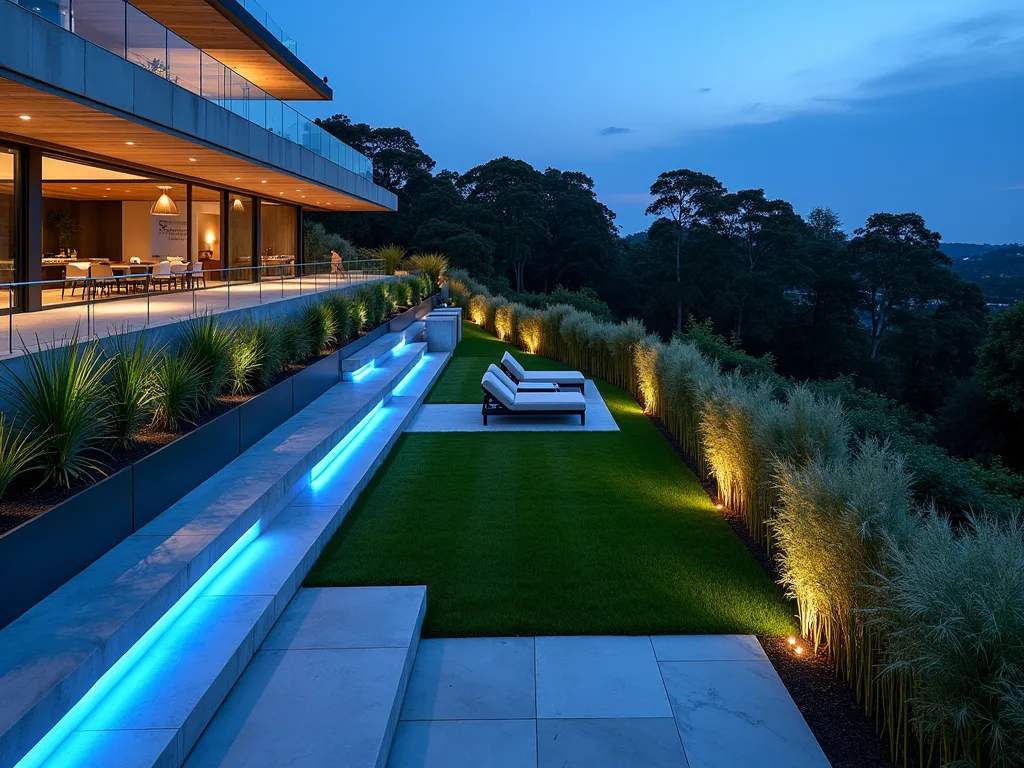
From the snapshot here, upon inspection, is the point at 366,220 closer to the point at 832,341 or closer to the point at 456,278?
the point at 456,278

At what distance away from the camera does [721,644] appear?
5395 millimetres

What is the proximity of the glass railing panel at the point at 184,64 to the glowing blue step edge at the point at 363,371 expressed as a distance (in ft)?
17.8

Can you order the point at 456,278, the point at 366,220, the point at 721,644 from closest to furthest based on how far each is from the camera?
the point at 721,644
the point at 456,278
the point at 366,220

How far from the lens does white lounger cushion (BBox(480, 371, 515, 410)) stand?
12.5m

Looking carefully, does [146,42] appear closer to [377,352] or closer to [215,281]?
[215,281]

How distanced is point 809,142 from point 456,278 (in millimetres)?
79170

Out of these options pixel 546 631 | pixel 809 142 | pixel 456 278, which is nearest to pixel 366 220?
pixel 456 278

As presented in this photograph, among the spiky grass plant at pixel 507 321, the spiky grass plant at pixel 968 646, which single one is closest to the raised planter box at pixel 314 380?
the spiky grass plant at pixel 968 646

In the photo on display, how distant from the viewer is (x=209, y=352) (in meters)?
8.59

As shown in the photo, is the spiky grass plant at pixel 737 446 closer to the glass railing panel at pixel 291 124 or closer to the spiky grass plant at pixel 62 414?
the spiky grass plant at pixel 62 414

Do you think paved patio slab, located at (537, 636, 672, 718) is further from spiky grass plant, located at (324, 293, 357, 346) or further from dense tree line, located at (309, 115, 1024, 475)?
dense tree line, located at (309, 115, 1024, 475)

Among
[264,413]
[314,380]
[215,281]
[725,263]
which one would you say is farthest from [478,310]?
[725,263]

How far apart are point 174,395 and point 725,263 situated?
4603cm

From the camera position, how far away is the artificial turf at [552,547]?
578 cm
